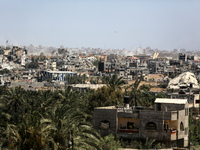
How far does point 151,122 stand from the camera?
3684 cm

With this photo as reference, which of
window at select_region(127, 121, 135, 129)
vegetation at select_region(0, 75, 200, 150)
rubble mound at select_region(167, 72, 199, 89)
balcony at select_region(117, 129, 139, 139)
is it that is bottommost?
rubble mound at select_region(167, 72, 199, 89)

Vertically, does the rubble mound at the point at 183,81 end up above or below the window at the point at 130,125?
below

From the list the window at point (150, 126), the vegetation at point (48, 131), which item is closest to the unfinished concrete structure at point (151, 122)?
the window at point (150, 126)

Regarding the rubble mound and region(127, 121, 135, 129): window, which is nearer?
region(127, 121, 135, 129): window

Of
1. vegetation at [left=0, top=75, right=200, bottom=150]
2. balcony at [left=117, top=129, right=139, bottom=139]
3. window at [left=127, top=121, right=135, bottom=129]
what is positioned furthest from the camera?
window at [left=127, top=121, right=135, bottom=129]

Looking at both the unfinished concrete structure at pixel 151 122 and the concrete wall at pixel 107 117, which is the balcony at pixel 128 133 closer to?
the unfinished concrete structure at pixel 151 122

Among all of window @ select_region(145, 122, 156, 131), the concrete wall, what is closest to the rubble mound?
the concrete wall

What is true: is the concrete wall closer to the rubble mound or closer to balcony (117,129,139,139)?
balcony (117,129,139,139)

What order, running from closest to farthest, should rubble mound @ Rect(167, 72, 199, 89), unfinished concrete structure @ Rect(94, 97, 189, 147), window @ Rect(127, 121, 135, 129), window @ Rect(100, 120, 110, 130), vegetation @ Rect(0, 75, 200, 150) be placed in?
vegetation @ Rect(0, 75, 200, 150) → unfinished concrete structure @ Rect(94, 97, 189, 147) → window @ Rect(100, 120, 110, 130) → window @ Rect(127, 121, 135, 129) → rubble mound @ Rect(167, 72, 199, 89)

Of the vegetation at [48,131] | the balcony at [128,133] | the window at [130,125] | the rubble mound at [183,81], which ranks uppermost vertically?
the vegetation at [48,131]

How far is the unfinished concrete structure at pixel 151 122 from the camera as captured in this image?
3653 cm

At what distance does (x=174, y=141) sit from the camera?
122 feet

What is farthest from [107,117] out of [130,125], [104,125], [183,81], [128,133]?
[183,81]

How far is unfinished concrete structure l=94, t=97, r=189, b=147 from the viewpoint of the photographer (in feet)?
120
